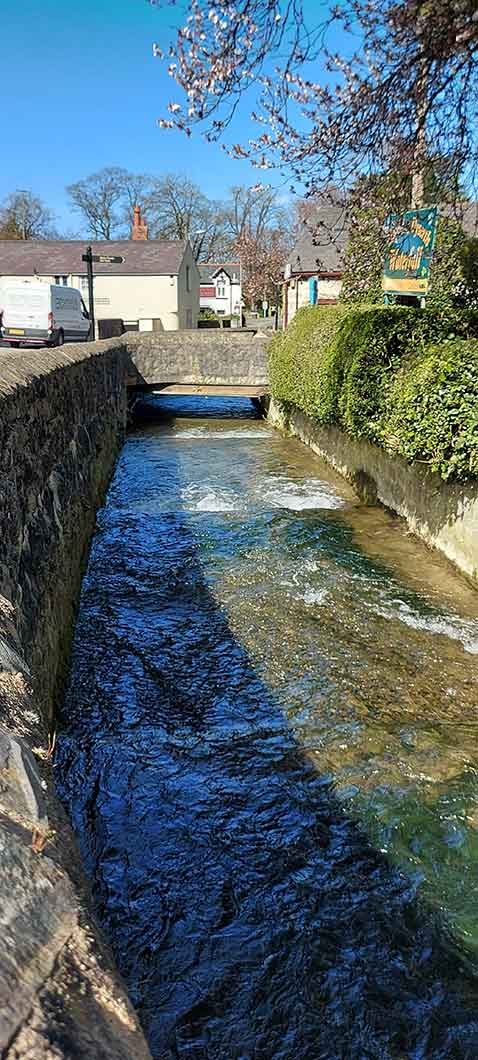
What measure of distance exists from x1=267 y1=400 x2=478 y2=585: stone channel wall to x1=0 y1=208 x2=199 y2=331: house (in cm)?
2760

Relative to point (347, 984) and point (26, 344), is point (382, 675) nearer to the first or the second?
point (347, 984)

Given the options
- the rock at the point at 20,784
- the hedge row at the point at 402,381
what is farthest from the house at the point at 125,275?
the rock at the point at 20,784

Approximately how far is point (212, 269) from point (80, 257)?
40194mm

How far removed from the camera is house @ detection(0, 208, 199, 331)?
122 ft

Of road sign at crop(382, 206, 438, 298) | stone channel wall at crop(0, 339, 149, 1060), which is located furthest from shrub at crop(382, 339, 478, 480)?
stone channel wall at crop(0, 339, 149, 1060)

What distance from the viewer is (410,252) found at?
903 centimetres

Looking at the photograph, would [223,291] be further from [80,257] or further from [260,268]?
[80,257]

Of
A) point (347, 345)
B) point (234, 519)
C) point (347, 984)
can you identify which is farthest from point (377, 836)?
point (347, 345)

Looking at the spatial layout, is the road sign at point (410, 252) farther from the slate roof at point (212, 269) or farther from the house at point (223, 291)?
the slate roof at point (212, 269)

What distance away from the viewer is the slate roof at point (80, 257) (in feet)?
123

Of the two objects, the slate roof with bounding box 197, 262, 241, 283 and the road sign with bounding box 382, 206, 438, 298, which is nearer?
the road sign with bounding box 382, 206, 438, 298

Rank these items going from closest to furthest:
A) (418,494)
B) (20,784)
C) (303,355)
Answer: (20,784), (418,494), (303,355)

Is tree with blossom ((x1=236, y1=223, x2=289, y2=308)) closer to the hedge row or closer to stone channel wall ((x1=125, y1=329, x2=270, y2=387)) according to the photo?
stone channel wall ((x1=125, y1=329, x2=270, y2=387))

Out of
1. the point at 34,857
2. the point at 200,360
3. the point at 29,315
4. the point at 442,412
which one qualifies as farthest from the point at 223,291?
the point at 34,857
